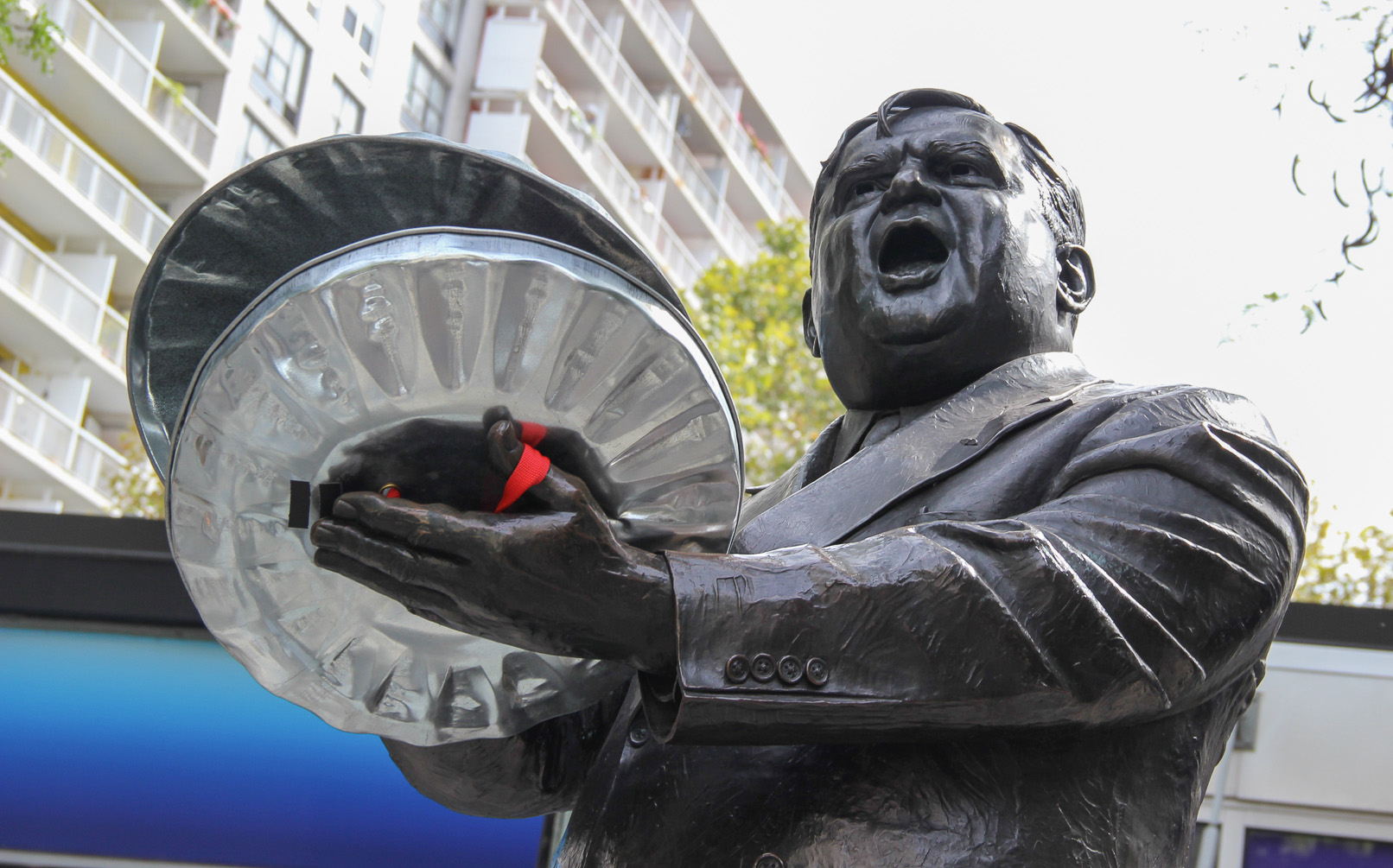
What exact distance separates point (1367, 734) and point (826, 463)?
5.57 m

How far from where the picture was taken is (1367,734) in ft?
25.0

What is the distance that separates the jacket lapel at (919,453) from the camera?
8.31ft

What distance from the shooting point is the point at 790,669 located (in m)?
1.90

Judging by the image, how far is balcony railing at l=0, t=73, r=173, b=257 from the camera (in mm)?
22953

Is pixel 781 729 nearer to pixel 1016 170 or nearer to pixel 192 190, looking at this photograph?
pixel 1016 170

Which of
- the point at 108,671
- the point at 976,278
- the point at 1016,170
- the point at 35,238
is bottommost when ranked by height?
the point at 108,671

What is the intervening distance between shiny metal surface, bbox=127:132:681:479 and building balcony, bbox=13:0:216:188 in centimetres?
2202

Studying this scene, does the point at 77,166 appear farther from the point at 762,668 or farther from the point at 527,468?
the point at 762,668

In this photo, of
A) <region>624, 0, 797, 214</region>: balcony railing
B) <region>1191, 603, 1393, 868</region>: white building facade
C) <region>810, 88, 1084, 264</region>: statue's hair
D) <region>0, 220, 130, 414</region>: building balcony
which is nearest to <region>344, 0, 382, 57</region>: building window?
<region>0, 220, 130, 414</region>: building balcony

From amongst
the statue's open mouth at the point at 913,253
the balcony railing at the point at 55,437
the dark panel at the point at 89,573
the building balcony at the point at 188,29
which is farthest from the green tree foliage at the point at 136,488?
the statue's open mouth at the point at 913,253

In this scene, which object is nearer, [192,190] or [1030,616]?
[1030,616]

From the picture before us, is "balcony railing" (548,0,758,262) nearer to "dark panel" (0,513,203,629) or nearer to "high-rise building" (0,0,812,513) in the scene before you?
"high-rise building" (0,0,812,513)

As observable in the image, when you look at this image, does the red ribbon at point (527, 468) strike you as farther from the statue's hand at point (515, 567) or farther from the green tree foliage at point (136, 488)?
the green tree foliage at point (136, 488)

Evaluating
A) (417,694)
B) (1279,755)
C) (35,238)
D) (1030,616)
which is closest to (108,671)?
(1279,755)
